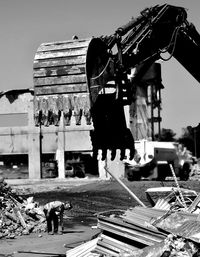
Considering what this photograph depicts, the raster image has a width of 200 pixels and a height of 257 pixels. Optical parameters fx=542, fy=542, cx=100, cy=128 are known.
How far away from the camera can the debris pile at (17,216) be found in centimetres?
1521

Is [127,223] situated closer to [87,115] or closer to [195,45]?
[87,115]

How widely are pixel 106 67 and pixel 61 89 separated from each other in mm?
1130

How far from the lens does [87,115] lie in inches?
327

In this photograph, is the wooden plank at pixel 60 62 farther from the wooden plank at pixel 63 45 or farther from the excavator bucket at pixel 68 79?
the wooden plank at pixel 63 45

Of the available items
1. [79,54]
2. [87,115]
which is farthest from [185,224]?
[79,54]

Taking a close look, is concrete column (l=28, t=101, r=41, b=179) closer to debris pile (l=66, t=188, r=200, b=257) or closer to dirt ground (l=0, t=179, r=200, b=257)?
dirt ground (l=0, t=179, r=200, b=257)

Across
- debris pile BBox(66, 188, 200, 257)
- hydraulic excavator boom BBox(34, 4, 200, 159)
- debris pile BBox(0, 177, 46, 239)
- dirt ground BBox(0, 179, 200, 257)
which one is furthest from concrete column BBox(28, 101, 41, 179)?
debris pile BBox(66, 188, 200, 257)

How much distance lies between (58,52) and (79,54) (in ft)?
1.09

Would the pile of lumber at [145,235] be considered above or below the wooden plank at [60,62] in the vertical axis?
below

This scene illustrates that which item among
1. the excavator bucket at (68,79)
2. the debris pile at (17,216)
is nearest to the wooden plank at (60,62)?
the excavator bucket at (68,79)

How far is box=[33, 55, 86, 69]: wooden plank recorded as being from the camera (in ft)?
26.6

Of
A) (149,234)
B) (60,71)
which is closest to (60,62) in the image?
(60,71)

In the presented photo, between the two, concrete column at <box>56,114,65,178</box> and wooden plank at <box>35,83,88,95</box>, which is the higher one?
wooden plank at <box>35,83,88,95</box>

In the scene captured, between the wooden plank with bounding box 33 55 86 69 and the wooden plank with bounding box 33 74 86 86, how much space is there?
0.20 metres
